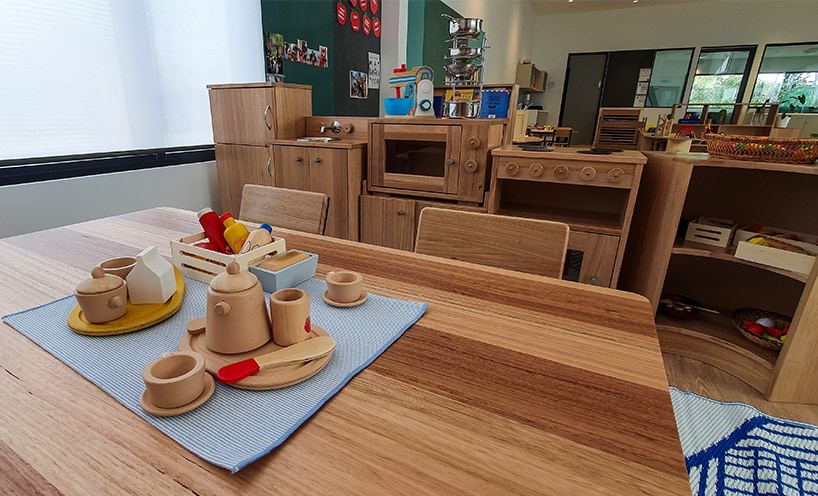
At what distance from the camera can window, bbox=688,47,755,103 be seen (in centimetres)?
625

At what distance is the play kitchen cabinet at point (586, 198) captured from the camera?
65.8 inches

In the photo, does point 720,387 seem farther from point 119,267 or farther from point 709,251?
point 119,267

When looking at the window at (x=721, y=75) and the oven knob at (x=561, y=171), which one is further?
the window at (x=721, y=75)

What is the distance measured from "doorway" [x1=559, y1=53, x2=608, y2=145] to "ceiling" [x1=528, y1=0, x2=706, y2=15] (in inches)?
29.3

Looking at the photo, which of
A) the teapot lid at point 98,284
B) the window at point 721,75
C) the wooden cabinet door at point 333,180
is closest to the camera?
the teapot lid at point 98,284

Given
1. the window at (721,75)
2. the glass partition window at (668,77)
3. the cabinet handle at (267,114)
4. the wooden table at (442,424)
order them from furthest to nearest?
the glass partition window at (668,77)
the window at (721,75)
the cabinet handle at (267,114)
the wooden table at (442,424)

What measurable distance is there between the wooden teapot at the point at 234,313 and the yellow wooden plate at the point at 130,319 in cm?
16

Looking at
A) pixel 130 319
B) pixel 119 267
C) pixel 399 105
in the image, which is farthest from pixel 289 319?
pixel 399 105

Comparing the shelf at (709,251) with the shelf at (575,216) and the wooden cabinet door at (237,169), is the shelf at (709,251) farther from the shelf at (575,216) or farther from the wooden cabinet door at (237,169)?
the wooden cabinet door at (237,169)

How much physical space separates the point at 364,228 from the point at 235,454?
189 cm

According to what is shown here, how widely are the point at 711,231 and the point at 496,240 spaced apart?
1.21 meters

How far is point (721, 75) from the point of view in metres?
6.40

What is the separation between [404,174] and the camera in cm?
210

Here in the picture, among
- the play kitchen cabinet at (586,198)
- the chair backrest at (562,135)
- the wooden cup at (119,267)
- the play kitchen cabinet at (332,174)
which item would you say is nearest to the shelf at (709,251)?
the play kitchen cabinet at (586,198)
